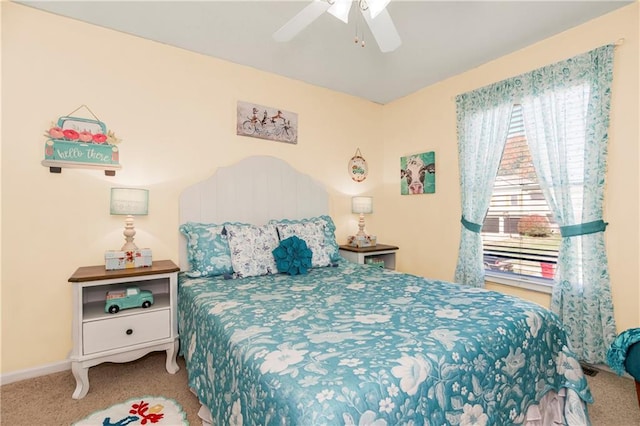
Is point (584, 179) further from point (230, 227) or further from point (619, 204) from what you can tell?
point (230, 227)

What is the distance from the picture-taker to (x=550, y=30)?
243 centimetres

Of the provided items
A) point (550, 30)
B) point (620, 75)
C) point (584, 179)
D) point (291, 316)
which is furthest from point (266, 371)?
point (550, 30)

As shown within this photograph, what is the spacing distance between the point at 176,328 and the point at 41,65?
2.13 meters

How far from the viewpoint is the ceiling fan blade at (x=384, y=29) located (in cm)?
168

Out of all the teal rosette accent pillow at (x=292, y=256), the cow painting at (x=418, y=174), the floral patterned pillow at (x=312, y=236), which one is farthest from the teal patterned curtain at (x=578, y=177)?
the teal rosette accent pillow at (x=292, y=256)

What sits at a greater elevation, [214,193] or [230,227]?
[214,193]

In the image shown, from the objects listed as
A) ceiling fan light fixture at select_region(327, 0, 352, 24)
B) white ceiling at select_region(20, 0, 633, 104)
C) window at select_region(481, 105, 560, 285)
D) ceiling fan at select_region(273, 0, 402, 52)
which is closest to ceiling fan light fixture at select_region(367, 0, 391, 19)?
ceiling fan at select_region(273, 0, 402, 52)

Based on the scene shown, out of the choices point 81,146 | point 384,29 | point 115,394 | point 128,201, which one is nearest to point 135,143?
point 81,146

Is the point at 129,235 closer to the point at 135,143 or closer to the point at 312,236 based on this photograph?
the point at 135,143

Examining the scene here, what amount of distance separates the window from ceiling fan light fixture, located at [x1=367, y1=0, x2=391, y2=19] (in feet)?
6.15

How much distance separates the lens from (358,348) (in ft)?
3.90

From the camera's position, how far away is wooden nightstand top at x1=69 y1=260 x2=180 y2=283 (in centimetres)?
193

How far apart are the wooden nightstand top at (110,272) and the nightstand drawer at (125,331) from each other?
0.90ft

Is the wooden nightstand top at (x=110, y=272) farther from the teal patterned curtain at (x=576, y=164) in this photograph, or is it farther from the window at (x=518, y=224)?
the teal patterned curtain at (x=576, y=164)
